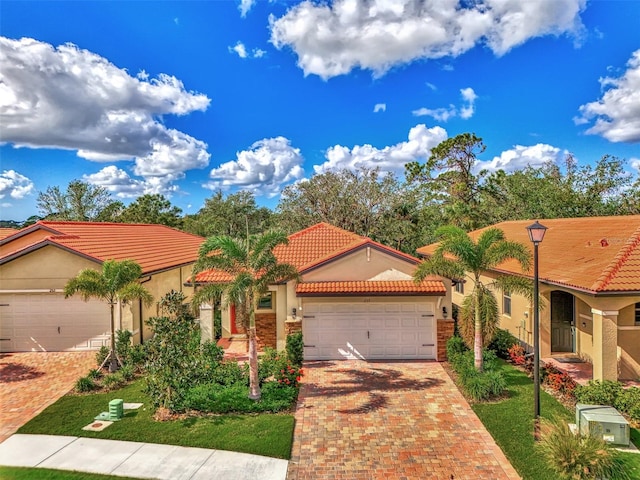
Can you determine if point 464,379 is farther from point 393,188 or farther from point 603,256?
point 393,188

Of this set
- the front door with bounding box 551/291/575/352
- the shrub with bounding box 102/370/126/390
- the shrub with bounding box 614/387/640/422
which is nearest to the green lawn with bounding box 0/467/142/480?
the shrub with bounding box 102/370/126/390

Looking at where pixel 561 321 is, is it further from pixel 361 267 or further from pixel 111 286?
pixel 111 286

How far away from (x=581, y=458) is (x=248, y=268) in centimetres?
870

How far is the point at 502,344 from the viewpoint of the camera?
51.6ft

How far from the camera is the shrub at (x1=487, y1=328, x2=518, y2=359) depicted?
15.7 meters

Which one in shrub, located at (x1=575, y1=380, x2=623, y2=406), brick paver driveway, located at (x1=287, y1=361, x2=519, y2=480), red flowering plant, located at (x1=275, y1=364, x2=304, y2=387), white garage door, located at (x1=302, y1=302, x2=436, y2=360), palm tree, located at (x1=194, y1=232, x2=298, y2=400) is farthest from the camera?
white garage door, located at (x1=302, y1=302, x2=436, y2=360)

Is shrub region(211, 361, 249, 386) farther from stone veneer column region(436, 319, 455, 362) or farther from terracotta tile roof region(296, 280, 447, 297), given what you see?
stone veneer column region(436, 319, 455, 362)

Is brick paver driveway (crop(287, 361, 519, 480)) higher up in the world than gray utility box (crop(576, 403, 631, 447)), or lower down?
lower down

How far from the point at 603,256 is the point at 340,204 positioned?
90.0 feet

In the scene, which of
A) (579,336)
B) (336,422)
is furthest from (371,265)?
(579,336)

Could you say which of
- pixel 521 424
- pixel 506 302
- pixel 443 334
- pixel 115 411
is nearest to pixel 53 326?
pixel 115 411

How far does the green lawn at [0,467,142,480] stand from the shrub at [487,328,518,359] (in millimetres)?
12907

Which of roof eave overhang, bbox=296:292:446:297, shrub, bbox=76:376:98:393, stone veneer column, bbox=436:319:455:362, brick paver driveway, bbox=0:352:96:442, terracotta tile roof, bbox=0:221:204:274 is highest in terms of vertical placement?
terracotta tile roof, bbox=0:221:204:274

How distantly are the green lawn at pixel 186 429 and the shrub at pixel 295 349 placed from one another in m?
4.45
